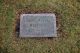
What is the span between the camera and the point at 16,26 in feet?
17.4

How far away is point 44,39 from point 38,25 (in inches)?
15.1

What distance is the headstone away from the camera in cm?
505

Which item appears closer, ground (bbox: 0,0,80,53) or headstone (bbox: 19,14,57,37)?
ground (bbox: 0,0,80,53)

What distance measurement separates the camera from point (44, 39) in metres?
5.02

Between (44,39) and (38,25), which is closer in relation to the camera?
(44,39)

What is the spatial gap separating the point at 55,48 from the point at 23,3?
5.42ft

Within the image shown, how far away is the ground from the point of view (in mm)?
4832

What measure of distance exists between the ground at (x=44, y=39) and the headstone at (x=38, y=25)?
0.13 metres

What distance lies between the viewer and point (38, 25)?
5.20 meters

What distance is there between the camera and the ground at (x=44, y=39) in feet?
15.9

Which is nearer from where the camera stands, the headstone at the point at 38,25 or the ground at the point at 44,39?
the ground at the point at 44,39

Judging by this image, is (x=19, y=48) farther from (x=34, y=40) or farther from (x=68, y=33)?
(x=68, y=33)

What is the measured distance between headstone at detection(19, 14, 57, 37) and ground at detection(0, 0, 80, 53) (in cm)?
13

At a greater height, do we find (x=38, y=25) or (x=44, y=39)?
(x=38, y=25)
